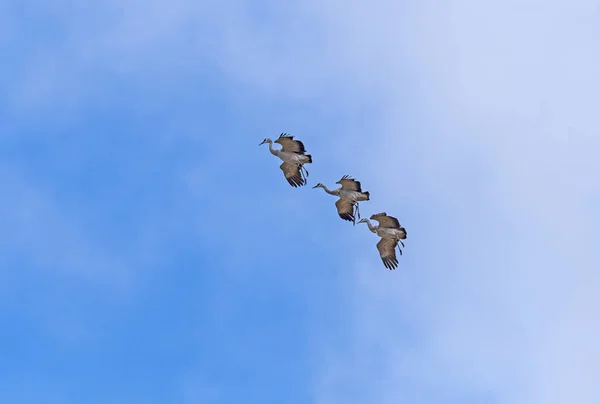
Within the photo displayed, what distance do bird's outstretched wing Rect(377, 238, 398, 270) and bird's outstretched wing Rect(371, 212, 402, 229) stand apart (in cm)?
141

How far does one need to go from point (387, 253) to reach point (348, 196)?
14.2ft

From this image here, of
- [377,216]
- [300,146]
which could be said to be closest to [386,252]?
[377,216]

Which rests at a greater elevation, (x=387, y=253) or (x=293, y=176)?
(x=293, y=176)

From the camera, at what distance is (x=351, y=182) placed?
220 ft

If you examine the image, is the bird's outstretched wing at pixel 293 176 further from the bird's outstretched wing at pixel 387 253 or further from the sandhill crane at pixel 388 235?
the bird's outstretched wing at pixel 387 253

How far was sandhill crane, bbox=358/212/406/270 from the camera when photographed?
67.1 m

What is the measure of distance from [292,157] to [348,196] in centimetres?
418

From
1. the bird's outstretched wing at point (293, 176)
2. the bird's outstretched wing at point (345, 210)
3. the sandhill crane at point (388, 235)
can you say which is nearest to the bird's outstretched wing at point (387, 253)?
the sandhill crane at point (388, 235)

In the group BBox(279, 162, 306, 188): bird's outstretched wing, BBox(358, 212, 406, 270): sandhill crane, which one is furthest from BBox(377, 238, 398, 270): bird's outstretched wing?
BBox(279, 162, 306, 188): bird's outstretched wing

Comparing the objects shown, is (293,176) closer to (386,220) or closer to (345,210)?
(345,210)

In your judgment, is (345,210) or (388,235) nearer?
(388,235)

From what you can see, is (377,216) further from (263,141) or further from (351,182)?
(263,141)

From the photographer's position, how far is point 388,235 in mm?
68062

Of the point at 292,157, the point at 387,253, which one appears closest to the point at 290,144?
the point at 292,157
